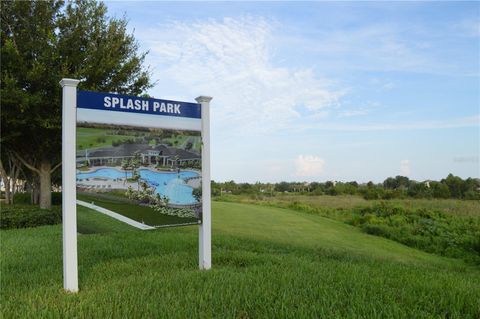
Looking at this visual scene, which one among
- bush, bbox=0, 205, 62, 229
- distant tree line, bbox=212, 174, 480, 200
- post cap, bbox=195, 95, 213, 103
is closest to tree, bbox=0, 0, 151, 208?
bush, bbox=0, 205, 62, 229

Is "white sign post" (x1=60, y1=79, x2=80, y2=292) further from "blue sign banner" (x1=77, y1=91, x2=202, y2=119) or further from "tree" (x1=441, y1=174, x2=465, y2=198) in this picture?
"tree" (x1=441, y1=174, x2=465, y2=198)

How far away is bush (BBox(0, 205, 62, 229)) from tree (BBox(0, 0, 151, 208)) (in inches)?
107

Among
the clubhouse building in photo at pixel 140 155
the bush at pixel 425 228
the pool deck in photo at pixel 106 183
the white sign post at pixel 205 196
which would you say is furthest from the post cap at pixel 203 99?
the bush at pixel 425 228

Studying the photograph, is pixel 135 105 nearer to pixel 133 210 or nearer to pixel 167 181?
pixel 167 181

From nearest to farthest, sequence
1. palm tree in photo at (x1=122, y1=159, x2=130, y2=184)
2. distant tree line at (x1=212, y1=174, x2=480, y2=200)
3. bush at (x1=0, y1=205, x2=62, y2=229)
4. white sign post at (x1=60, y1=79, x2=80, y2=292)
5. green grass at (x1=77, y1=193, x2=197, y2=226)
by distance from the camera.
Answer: white sign post at (x1=60, y1=79, x2=80, y2=292) < green grass at (x1=77, y1=193, x2=197, y2=226) < palm tree in photo at (x1=122, y1=159, x2=130, y2=184) < bush at (x1=0, y1=205, x2=62, y2=229) < distant tree line at (x1=212, y1=174, x2=480, y2=200)

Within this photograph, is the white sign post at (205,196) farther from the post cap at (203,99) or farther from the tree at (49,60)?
the tree at (49,60)

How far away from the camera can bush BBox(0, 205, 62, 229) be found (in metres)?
12.3

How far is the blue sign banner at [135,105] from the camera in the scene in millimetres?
4984

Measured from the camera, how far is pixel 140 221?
548cm

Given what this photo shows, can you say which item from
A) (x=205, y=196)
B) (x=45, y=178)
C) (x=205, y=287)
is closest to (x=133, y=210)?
(x=205, y=196)

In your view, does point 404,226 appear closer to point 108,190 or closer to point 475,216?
point 475,216

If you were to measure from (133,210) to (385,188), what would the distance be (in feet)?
91.2

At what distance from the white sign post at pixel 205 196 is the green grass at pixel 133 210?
30 centimetres

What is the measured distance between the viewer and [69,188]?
15.6 feet
